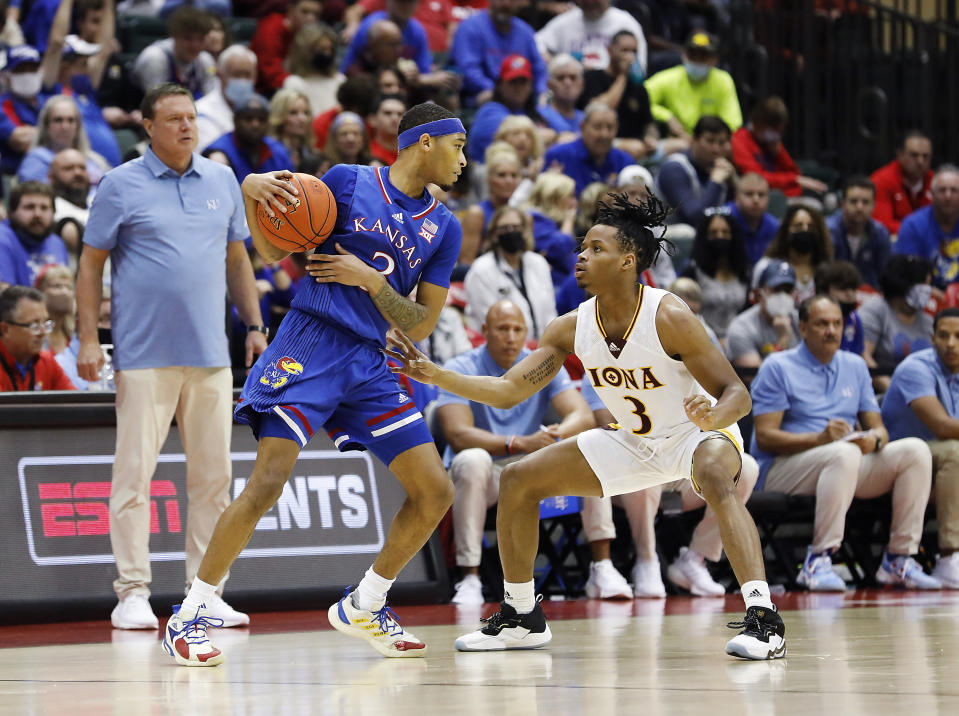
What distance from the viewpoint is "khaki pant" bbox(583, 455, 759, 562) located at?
335 inches

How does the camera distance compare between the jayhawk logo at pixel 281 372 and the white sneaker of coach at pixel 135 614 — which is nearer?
the jayhawk logo at pixel 281 372

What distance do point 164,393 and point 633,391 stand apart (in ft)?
7.78

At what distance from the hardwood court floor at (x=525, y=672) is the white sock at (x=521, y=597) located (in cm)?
20

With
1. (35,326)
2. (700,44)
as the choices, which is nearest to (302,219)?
(35,326)

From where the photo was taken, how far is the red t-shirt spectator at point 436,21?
1445 cm

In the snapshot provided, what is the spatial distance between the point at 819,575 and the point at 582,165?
14.9ft

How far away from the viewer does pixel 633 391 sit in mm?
5883

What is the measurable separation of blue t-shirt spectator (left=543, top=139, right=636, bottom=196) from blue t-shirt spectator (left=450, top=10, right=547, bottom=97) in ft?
4.90

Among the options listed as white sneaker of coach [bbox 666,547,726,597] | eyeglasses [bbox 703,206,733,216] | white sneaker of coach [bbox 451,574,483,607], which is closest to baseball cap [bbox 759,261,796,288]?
eyeglasses [bbox 703,206,733,216]

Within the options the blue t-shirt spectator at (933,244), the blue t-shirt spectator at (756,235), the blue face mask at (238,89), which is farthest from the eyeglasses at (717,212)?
the blue face mask at (238,89)

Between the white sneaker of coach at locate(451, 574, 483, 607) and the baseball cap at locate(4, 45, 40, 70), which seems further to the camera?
the baseball cap at locate(4, 45, 40, 70)

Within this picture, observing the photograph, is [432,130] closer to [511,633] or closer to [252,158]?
[511,633]

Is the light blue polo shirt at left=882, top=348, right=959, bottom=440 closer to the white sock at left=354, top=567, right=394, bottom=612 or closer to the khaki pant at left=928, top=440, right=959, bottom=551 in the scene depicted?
the khaki pant at left=928, top=440, right=959, bottom=551

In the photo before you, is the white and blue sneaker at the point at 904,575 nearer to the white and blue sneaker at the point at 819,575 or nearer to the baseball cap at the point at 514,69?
the white and blue sneaker at the point at 819,575
